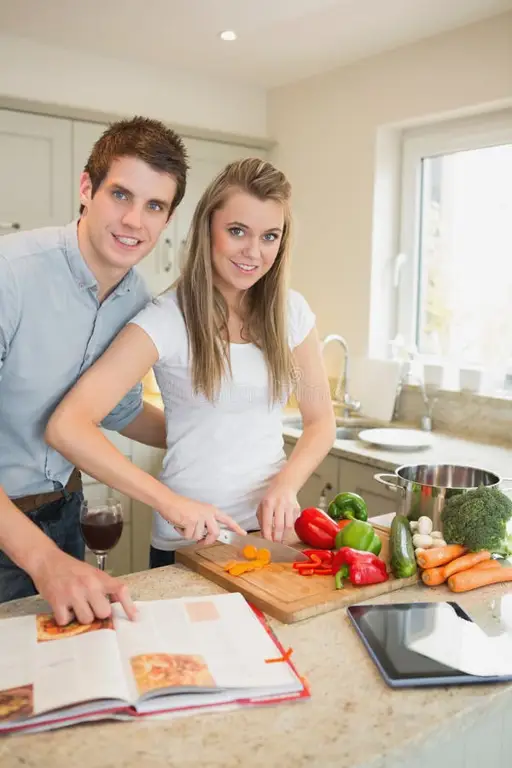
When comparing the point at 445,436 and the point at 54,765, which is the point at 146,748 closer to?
the point at 54,765

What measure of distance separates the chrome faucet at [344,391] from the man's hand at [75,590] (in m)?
2.28

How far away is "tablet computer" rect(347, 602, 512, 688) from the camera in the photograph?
3.18 ft

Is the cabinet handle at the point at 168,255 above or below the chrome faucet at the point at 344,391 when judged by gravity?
above

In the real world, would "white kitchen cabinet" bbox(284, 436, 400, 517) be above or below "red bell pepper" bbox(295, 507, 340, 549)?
below

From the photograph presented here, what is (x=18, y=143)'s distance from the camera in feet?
10.4

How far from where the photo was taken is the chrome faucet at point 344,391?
3.33 m

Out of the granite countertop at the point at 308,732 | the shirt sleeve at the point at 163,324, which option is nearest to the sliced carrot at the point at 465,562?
the granite countertop at the point at 308,732

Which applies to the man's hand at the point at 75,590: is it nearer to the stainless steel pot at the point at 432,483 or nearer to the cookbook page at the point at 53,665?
the cookbook page at the point at 53,665

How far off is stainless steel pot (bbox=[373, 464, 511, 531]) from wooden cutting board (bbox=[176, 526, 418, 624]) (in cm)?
12

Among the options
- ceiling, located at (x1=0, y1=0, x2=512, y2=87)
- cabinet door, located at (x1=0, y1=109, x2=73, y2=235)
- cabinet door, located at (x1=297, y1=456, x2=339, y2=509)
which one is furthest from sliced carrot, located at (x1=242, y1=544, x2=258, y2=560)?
cabinet door, located at (x1=0, y1=109, x2=73, y2=235)

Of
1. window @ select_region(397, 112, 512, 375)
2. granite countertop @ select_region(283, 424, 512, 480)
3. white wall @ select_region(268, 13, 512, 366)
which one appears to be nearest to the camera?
granite countertop @ select_region(283, 424, 512, 480)

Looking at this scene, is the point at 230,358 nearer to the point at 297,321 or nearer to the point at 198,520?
the point at 297,321

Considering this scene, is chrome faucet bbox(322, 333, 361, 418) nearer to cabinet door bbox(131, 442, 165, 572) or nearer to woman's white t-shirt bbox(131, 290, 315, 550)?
cabinet door bbox(131, 442, 165, 572)

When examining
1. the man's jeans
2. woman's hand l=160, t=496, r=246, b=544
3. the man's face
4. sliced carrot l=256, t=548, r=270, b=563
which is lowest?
the man's jeans
